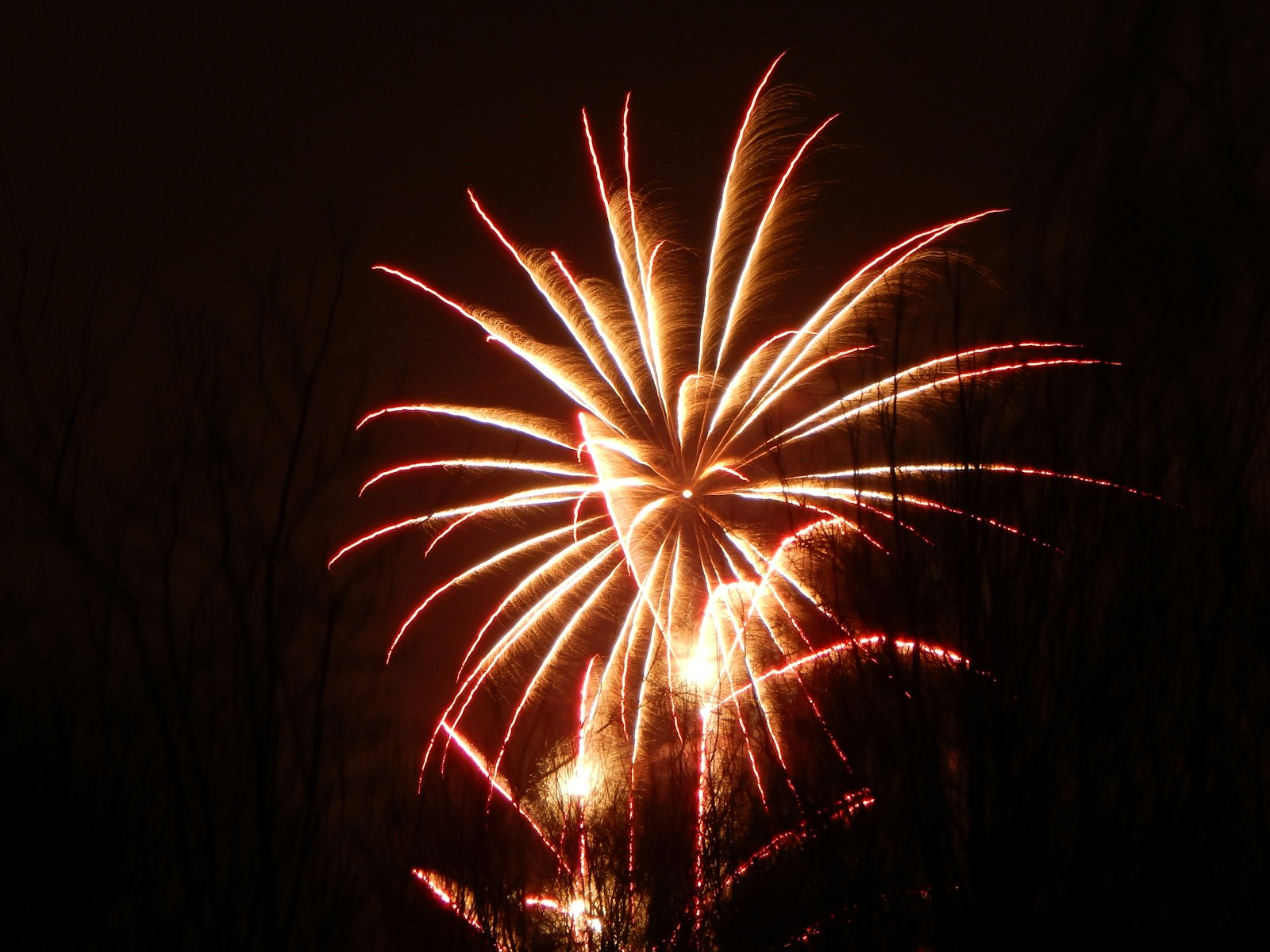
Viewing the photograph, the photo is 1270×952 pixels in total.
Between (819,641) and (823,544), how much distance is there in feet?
3.90

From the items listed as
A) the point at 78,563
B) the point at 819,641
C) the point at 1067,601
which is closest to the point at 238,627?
the point at 78,563

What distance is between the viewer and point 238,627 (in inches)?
472

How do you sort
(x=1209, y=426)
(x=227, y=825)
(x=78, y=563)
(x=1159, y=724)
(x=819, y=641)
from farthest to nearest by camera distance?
1. (x=227, y=825)
2. (x=78, y=563)
3. (x=819, y=641)
4. (x=1159, y=724)
5. (x=1209, y=426)

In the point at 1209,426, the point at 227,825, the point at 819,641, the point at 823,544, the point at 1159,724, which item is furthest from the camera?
the point at 227,825

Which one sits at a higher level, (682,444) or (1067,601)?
(682,444)

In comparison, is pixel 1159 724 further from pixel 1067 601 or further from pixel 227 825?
pixel 227 825

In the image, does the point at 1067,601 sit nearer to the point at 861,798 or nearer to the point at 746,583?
the point at 861,798

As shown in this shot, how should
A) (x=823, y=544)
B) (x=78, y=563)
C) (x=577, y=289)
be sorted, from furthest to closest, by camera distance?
(x=577, y=289), (x=78, y=563), (x=823, y=544)

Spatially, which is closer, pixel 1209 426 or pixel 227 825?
pixel 1209 426

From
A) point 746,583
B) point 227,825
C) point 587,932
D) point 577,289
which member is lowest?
point 587,932

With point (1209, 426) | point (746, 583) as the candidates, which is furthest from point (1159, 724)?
point (746, 583)

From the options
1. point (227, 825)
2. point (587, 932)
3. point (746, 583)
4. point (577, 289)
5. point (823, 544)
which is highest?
point (577, 289)

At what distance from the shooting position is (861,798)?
10023 millimetres

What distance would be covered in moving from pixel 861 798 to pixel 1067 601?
2153mm
